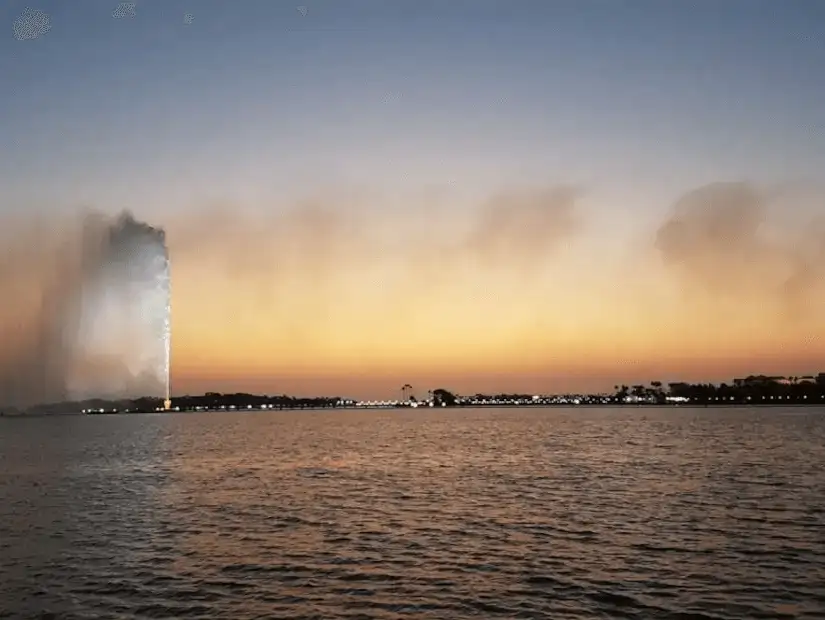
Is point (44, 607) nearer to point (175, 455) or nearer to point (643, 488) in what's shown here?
point (643, 488)

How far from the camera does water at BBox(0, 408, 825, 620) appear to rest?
25031mm

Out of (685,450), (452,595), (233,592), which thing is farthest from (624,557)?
(685,450)

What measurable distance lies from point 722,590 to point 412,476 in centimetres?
3987

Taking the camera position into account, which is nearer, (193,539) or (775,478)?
(193,539)

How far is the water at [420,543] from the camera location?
82.1ft

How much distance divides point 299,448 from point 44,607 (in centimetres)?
8115

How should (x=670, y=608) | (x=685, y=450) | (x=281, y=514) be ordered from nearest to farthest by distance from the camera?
(x=670, y=608)
(x=281, y=514)
(x=685, y=450)

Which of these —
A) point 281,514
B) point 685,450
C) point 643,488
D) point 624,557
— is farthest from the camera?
point 685,450

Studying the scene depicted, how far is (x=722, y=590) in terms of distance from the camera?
26125 mm

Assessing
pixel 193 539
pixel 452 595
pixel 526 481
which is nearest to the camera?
pixel 452 595

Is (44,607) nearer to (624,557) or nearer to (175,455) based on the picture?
(624,557)

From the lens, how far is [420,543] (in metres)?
34.5

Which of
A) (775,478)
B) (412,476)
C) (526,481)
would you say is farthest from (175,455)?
(775,478)

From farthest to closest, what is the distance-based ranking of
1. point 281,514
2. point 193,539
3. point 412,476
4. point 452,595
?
point 412,476 → point 281,514 → point 193,539 → point 452,595
